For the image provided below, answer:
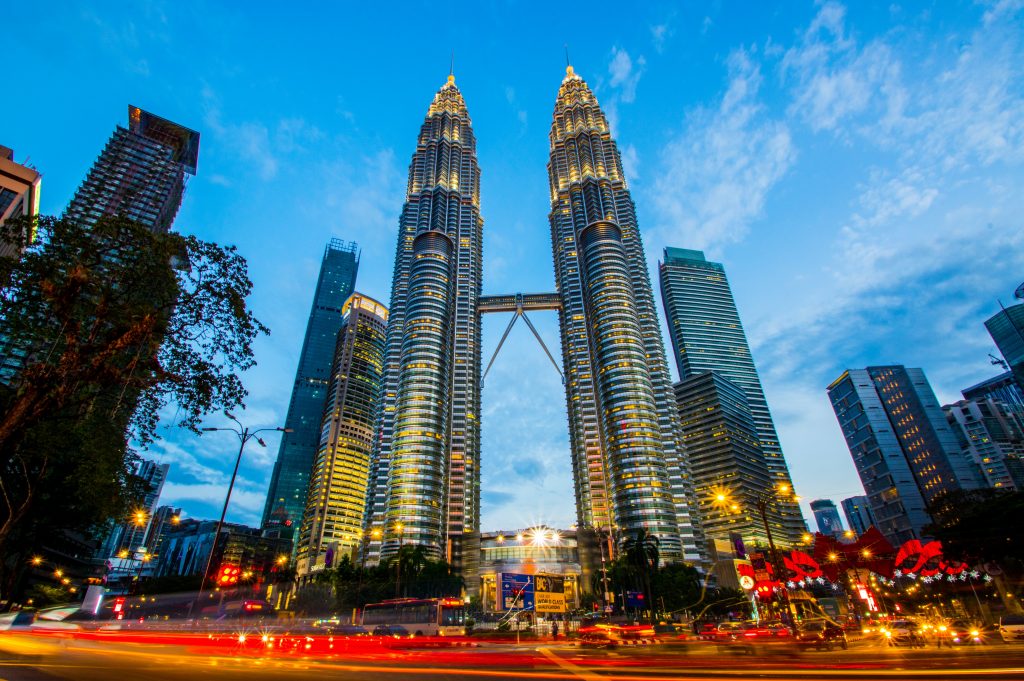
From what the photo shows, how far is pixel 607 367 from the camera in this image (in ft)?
490

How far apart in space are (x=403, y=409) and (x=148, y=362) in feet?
448

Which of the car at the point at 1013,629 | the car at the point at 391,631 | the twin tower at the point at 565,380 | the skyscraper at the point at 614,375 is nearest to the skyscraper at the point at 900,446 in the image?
the skyscraper at the point at 614,375

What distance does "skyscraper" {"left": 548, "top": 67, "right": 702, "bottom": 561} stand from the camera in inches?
5251

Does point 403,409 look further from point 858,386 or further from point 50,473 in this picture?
Answer: point 858,386

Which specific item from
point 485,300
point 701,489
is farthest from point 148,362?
point 701,489

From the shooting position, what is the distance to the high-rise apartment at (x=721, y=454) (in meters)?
172

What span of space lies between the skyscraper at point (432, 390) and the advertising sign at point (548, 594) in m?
93.9

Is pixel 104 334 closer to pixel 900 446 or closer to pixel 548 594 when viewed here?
pixel 548 594

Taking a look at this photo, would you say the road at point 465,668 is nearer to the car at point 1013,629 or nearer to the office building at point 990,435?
the car at point 1013,629

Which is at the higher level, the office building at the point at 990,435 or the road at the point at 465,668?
the office building at the point at 990,435

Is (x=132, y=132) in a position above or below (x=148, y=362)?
above

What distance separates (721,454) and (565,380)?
6565 centimetres

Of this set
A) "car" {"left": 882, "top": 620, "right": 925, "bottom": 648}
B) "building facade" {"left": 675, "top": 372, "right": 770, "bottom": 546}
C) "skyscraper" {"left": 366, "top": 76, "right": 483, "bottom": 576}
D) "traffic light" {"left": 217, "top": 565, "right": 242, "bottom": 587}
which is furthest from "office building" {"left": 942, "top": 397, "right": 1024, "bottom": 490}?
"traffic light" {"left": 217, "top": 565, "right": 242, "bottom": 587}

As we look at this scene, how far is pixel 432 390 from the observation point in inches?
6083
